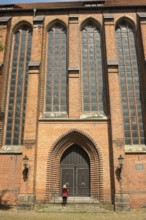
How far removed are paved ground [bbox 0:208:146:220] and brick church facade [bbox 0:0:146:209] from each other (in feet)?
2.27

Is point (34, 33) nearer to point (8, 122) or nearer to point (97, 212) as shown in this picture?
point (8, 122)

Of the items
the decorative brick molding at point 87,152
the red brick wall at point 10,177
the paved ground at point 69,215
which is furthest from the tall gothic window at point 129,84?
the red brick wall at point 10,177

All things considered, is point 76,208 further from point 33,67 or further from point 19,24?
point 19,24

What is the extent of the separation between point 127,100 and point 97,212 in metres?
6.68

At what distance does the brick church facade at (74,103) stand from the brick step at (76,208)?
0.36 metres

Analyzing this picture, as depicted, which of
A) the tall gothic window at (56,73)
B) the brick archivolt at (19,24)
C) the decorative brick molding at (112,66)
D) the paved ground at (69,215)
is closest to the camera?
the paved ground at (69,215)

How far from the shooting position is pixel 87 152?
1424cm

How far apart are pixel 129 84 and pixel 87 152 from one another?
5023mm

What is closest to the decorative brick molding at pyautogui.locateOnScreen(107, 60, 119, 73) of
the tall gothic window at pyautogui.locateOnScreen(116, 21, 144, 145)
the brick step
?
the tall gothic window at pyautogui.locateOnScreen(116, 21, 144, 145)

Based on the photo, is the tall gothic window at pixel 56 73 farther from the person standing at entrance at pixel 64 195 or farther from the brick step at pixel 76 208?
the brick step at pixel 76 208

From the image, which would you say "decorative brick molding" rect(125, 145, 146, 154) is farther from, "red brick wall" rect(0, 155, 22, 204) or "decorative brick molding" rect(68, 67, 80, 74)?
"red brick wall" rect(0, 155, 22, 204)

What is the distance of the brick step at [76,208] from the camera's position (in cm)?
1256

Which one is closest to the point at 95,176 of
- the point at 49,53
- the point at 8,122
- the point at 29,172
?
the point at 29,172

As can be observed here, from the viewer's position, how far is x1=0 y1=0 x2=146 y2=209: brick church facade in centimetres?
1346
